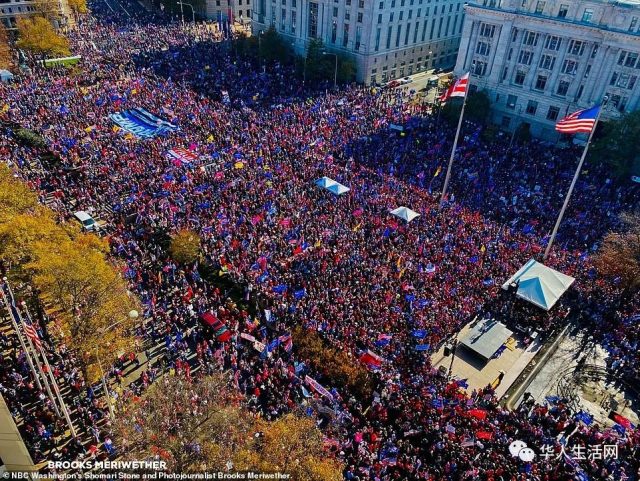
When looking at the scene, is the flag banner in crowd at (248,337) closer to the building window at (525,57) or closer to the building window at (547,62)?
the building window at (547,62)

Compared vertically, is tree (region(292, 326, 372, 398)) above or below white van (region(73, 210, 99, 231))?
above

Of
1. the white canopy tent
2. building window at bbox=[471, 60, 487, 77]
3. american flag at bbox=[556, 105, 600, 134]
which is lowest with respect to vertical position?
the white canopy tent

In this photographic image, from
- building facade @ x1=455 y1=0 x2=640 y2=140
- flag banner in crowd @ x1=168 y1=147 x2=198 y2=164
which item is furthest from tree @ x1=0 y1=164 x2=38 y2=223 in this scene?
building facade @ x1=455 y1=0 x2=640 y2=140

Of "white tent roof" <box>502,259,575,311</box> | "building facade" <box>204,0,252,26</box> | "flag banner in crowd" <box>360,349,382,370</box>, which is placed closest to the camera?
"flag banner in crowd" <box>360,349,382,370</box>

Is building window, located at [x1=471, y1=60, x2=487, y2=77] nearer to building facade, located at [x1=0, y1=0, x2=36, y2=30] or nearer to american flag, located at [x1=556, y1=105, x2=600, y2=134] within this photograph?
american flag, located at [x1=556, y1=105, x2=600, y2=134]

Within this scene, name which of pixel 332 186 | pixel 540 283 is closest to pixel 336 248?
pixel 332 186

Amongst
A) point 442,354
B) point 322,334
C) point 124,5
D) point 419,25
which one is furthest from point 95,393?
point 124,5

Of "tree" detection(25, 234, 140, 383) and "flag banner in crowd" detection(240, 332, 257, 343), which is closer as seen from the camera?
"tree" detection(25, 234, 140, 383)
